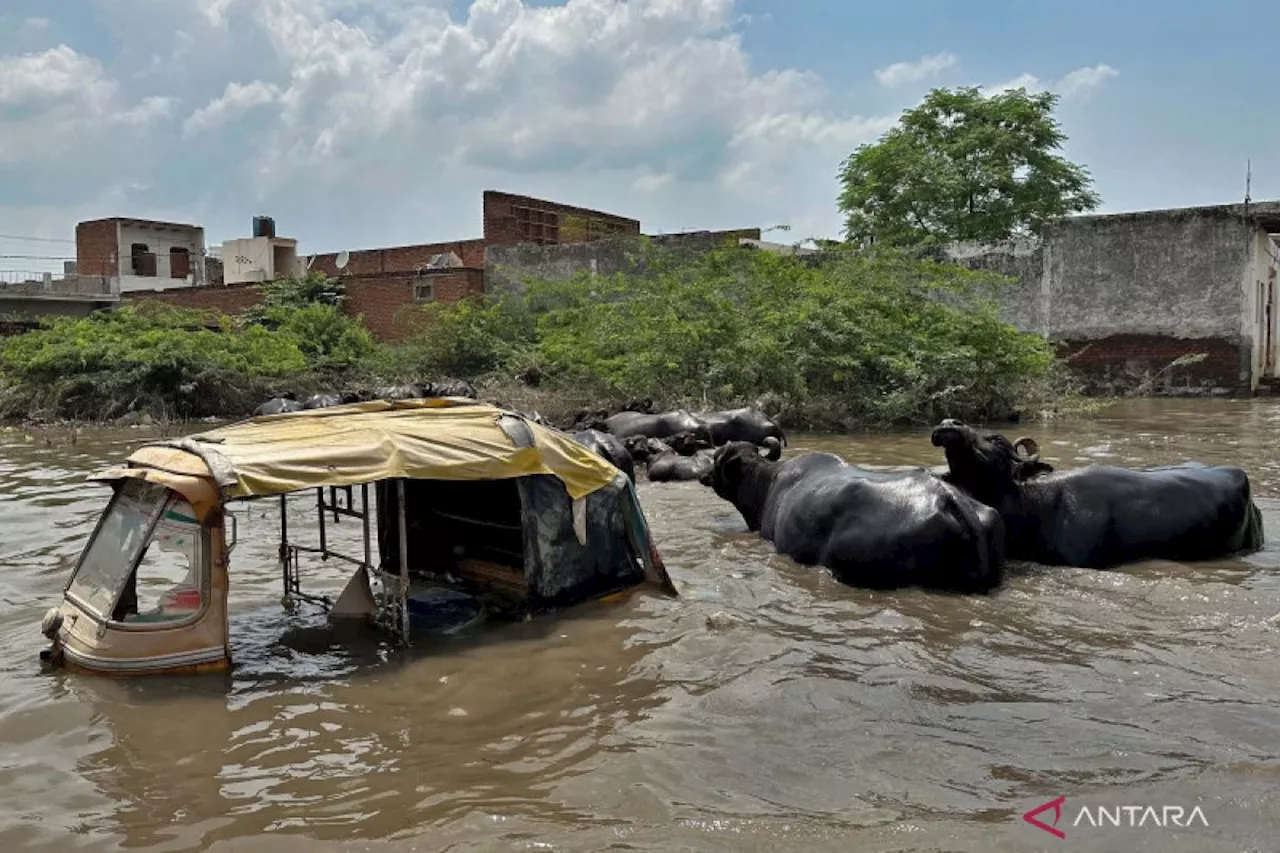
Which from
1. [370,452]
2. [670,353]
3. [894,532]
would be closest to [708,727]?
[370,452]

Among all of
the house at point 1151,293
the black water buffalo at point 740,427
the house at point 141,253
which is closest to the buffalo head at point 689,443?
the black water buffalo at point 740,427

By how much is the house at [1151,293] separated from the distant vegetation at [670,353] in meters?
1.47

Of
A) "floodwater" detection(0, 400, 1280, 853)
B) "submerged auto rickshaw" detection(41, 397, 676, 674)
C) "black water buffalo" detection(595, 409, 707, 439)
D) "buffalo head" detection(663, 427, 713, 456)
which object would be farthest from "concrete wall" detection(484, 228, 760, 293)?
"floodwater" detection(0, 400, 1280, 853)

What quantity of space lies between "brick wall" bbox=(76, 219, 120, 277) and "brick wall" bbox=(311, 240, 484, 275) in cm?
949

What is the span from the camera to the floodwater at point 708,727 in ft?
13.2

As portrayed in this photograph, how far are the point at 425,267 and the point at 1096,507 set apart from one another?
25687 millimetres

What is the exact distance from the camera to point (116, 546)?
19.0 ft

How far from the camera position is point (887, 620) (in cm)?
650

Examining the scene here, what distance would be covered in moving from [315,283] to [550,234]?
290 inches

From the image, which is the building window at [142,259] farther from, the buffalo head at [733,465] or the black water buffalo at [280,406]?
the buffalo head at [733,465]

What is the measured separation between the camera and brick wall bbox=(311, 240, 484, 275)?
108ft

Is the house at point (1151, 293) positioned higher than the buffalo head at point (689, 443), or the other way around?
the house at point (1151, 293)

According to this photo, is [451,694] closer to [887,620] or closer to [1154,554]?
[887,620]

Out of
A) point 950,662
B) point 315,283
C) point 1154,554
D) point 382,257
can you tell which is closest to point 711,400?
point 1154,554
